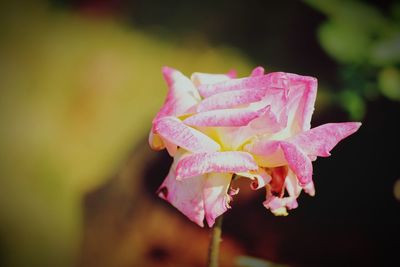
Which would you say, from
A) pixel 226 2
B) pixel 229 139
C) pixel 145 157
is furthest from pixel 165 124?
pixel 226 2

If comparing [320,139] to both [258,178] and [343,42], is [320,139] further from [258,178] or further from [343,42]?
[343,42]

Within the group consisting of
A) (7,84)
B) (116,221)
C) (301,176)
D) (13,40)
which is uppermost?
(301,176)

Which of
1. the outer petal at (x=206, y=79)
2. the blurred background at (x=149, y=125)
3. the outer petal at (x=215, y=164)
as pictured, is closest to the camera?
the outer petal at (x=215, y=164)

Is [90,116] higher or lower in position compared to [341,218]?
higher

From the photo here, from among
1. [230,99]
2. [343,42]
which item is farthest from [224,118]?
[343,42]

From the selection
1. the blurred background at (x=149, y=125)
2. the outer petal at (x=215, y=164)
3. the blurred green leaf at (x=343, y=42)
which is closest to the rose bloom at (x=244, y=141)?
the outer petal at (x=215, y=164)

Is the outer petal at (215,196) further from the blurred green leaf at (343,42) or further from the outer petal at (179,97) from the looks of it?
the blurred green leaf at (343,42)

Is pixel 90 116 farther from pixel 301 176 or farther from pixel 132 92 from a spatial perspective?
pixel 301 176
